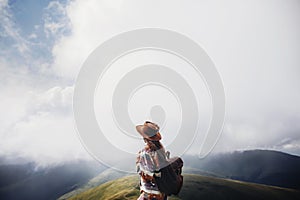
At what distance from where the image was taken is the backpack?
550cm

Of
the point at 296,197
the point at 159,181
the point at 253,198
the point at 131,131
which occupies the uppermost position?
the point at 131,131

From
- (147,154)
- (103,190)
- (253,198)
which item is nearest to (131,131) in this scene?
(147,154)

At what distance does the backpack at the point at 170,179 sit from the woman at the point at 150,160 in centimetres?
16

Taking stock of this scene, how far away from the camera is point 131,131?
851 centimetres

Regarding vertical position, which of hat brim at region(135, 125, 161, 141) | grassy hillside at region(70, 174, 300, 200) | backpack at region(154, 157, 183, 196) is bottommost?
grassy hillside at region(70, 174, 300, 200)

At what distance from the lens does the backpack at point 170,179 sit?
5.50 meters

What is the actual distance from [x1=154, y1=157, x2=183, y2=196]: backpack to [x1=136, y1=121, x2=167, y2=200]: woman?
0.53 ft

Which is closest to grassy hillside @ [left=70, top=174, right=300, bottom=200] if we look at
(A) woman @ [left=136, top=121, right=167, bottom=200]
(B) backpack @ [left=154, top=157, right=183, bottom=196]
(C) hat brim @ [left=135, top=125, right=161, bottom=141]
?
(A) woman @ [left=136, top=121, right=167, bottom=200]

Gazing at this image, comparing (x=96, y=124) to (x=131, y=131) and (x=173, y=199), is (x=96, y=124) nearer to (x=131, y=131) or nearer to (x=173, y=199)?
(x=131, y=131)

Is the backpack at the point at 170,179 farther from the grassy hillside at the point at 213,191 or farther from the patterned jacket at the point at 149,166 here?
the grassy hillside at the point at 213,191

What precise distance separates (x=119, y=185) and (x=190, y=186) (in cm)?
5137

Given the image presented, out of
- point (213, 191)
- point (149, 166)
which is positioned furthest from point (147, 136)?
point (213, 191)

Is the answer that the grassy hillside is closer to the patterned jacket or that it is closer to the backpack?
the patterned jacket

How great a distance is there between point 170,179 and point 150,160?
2.29ft
